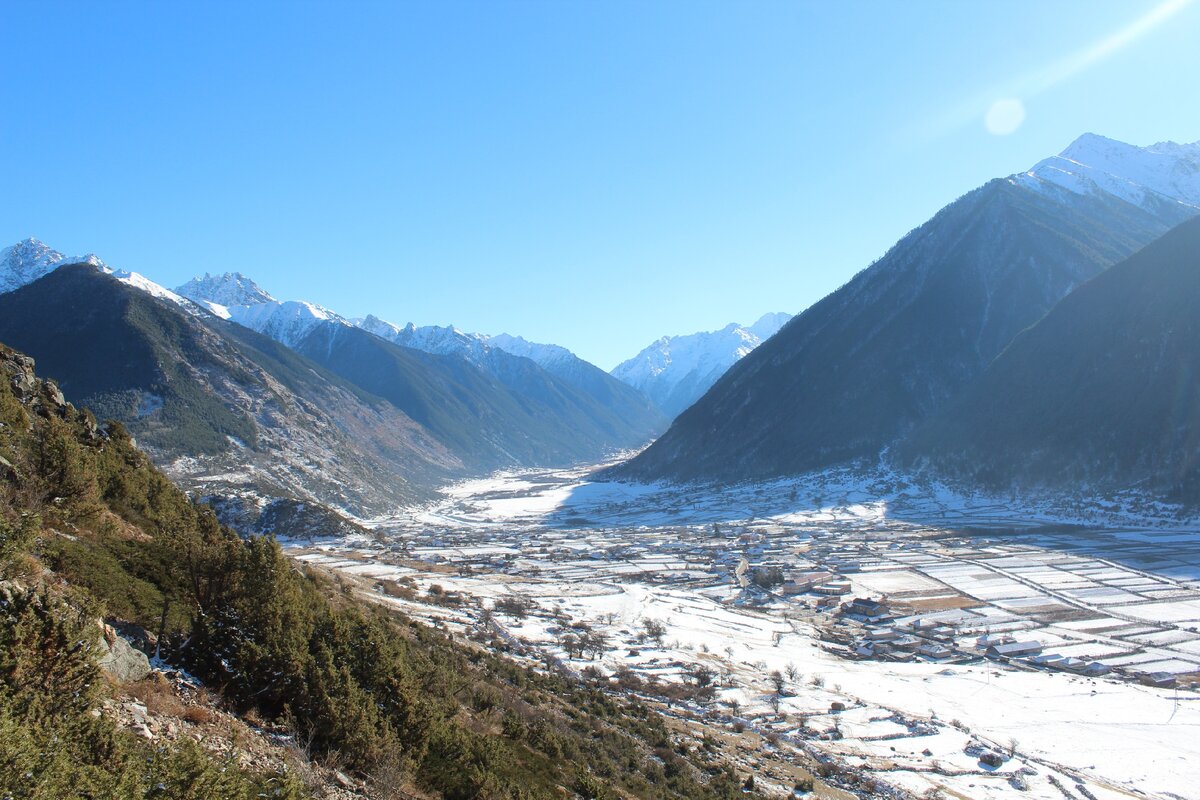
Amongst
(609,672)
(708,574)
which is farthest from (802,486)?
(609,672)

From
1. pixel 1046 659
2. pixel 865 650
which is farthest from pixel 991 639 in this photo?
pixel 865 650

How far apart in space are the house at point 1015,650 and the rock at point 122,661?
54.7 metres

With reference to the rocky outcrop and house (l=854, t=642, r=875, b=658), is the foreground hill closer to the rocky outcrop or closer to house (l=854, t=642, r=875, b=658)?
the rocky outcrop

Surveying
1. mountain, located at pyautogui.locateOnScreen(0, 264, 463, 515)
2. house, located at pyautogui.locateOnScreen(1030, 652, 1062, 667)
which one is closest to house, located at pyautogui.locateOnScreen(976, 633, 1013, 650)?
house, located at pyautogui.locateOnScreen(1030, 652, 1062, 667)

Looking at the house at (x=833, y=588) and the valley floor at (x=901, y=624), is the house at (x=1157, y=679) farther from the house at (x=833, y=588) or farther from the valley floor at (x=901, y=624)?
the house at (x=833, y=588)

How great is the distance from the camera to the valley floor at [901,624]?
104ft

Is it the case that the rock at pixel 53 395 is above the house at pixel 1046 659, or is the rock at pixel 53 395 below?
above

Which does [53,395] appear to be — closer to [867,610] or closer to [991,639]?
[867,610]

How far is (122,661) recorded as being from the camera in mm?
12719

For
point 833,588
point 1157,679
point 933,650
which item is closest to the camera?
point 1157,679

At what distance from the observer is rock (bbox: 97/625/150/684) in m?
12.2

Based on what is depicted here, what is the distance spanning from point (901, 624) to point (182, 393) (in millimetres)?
143547

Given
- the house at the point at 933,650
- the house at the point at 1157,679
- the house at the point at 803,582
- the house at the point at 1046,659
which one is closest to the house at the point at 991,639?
the house at the point at 933,650

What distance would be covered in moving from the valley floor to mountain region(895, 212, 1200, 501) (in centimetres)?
986
